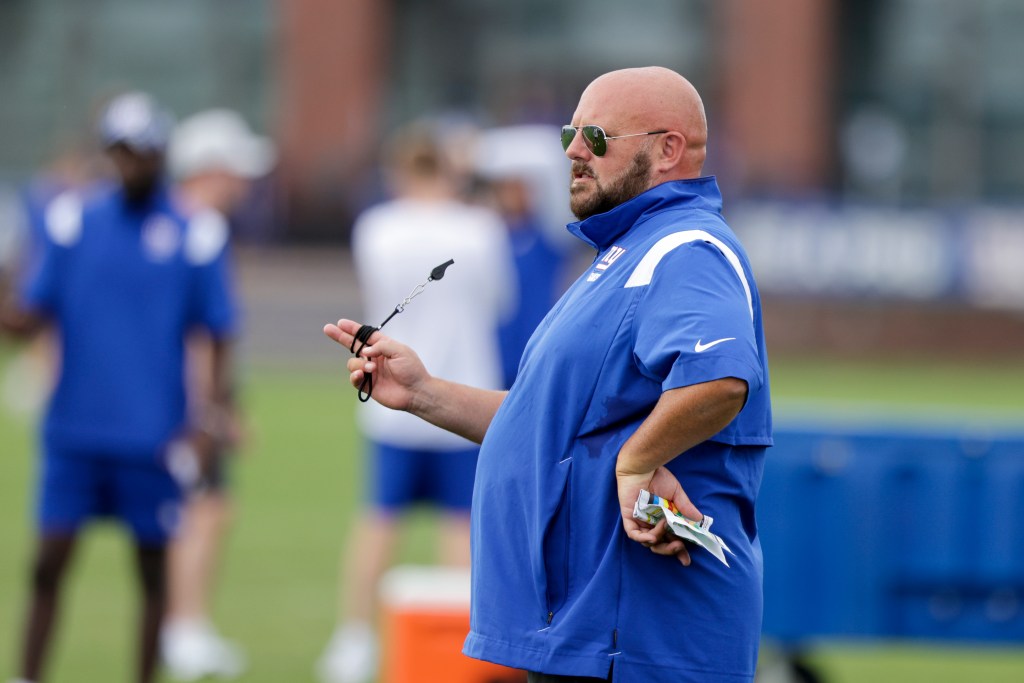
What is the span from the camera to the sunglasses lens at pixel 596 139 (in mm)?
3990

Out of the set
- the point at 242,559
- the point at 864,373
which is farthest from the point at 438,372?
the point at 864,373

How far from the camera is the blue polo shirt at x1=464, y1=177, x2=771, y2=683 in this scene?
147 inches

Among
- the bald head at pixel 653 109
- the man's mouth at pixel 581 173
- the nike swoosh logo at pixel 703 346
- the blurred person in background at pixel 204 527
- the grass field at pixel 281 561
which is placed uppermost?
the bald head at pixel 653 109

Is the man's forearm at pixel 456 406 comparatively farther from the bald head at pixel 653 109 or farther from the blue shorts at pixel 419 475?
the blue shorts at pixel 419 475

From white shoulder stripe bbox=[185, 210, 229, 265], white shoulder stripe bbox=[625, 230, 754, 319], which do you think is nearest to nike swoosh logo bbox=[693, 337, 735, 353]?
white shoulder stripe bbox=[625, 230, 754, 319]

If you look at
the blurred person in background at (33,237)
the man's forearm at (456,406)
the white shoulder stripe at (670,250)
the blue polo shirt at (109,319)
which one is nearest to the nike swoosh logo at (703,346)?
the white shoulder stripe at (670,250)

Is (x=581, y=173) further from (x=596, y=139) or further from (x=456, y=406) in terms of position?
(x=456, y=406)

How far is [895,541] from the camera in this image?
644 cm

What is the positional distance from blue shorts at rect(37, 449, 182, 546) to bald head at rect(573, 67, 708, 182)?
3295mm

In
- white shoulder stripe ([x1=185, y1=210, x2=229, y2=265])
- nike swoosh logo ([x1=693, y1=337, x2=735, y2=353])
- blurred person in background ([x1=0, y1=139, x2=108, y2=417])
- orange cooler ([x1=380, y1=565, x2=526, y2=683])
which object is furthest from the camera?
blurred person in background ([x1=0, y1=139, x2=108, y2=417])

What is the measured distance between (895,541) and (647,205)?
9.62ft

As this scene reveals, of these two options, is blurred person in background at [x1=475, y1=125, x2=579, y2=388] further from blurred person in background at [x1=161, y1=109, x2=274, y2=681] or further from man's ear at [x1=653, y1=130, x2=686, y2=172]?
man's ear at [x1=653, y1=130, x2=686, y2=172]

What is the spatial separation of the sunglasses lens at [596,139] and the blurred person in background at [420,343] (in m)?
3.74

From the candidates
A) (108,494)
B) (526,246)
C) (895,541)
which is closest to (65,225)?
(108,494)
